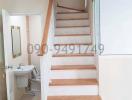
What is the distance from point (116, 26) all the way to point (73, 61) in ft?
3.51

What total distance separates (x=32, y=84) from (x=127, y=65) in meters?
3.75

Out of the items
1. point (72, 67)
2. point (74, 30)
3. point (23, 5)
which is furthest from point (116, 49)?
point (23, 5)

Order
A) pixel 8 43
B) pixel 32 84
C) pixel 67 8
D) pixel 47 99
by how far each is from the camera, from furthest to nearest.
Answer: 1. pixel 32 84
2. pixel 67 8
3. pixel 8 43
4. pixel 47 99

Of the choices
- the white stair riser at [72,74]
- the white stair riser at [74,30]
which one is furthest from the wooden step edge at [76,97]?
the white stair riser at [74,30]

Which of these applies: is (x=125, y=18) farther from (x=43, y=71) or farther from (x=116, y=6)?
(x=43, y=71)

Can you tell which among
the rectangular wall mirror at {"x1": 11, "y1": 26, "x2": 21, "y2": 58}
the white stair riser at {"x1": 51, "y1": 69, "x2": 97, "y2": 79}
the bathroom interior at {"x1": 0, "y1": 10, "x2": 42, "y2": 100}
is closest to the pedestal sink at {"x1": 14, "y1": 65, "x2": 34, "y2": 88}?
the bathroom interior at {"x1": 0, "y1": 10, "x2": 42, "y2": 100}

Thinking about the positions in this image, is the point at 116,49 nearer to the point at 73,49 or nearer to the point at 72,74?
the point at 72,74

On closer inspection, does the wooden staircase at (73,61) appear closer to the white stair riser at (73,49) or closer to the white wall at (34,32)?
the white stair riser at (73,49)

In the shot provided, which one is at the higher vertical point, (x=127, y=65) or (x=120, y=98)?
(x=127, y=65)

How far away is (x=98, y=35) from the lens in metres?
3.39

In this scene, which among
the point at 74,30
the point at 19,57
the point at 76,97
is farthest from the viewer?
the point at 19,57

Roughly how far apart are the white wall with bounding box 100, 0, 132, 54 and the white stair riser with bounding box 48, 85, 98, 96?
656 millimetres

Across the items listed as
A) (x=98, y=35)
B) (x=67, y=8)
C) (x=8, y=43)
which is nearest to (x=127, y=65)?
(x=98, y=35)

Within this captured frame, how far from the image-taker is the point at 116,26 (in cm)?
333
